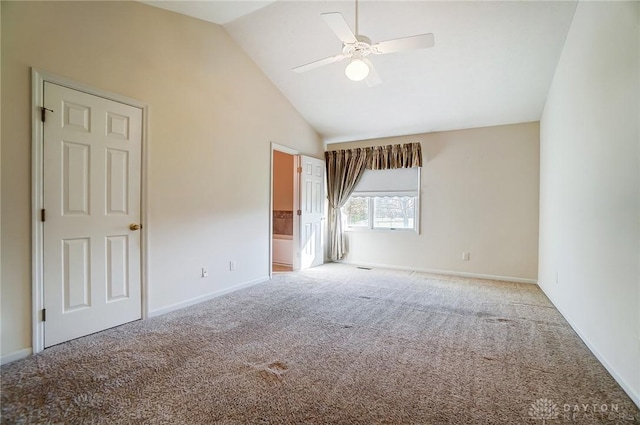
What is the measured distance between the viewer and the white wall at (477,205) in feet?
15.4

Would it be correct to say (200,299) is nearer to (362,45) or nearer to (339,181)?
(362,45)

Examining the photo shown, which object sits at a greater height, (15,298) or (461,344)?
(15,298)

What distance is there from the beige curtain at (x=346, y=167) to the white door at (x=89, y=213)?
151 inches

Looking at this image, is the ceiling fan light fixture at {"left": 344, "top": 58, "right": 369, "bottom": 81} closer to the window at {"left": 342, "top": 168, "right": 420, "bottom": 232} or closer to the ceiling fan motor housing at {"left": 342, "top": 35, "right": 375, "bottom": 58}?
the ceiling fan motor housing at {"left": 342, "top": 35, "right": 375, "bottom": 58}

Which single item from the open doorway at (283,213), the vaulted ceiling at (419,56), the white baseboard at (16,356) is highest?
the vaulted ceiling at (419,56)

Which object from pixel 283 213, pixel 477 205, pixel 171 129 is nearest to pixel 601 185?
pixel 477 205

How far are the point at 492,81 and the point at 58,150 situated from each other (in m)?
4.92

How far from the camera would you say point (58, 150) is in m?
2.43

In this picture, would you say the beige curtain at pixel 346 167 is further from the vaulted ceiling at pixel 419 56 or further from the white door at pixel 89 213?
the white door at pixel 89 213

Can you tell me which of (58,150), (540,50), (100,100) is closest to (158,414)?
(58,150)

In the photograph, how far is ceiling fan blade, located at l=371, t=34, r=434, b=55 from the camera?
2352 mm

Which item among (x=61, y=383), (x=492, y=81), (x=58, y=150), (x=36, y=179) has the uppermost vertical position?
(x=492, y=81)

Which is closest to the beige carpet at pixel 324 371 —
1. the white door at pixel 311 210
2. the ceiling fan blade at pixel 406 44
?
the white door at pixel 311 210

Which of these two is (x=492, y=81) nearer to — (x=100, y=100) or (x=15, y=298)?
(x=100, y=100)
